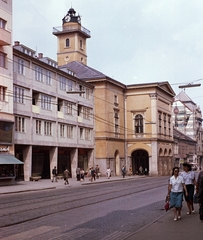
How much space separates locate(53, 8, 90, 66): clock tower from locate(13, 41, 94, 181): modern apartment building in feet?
62.1

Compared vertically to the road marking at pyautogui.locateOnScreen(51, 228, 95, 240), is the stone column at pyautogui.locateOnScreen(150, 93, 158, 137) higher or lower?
higher

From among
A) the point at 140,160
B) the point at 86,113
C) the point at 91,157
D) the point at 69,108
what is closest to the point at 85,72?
the point at 86,113

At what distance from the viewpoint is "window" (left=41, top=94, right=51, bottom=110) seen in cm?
4383

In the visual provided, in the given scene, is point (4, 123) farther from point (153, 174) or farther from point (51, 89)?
point (153, 174)

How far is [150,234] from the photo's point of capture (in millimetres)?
9938

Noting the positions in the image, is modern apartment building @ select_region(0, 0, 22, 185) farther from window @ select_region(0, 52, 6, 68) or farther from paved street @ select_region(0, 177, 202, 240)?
paved street @ select_region(0, 177, 202, 240)

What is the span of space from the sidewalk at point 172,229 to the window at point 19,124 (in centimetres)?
2771

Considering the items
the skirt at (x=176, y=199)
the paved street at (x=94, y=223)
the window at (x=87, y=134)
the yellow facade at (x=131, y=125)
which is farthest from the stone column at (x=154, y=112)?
the skirt at (x=176, y=199)

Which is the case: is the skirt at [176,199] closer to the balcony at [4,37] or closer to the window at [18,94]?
the balcony at [4,37]

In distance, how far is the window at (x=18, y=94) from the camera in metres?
38.7

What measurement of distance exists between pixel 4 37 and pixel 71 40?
41149 millimetres

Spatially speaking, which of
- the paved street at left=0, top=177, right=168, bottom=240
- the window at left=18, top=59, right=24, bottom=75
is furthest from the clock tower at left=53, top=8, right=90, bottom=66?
the paved street at left=0, top=177, right=168, bottom=240

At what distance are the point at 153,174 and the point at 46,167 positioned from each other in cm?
2051

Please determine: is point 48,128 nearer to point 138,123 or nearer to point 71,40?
point 138,123
